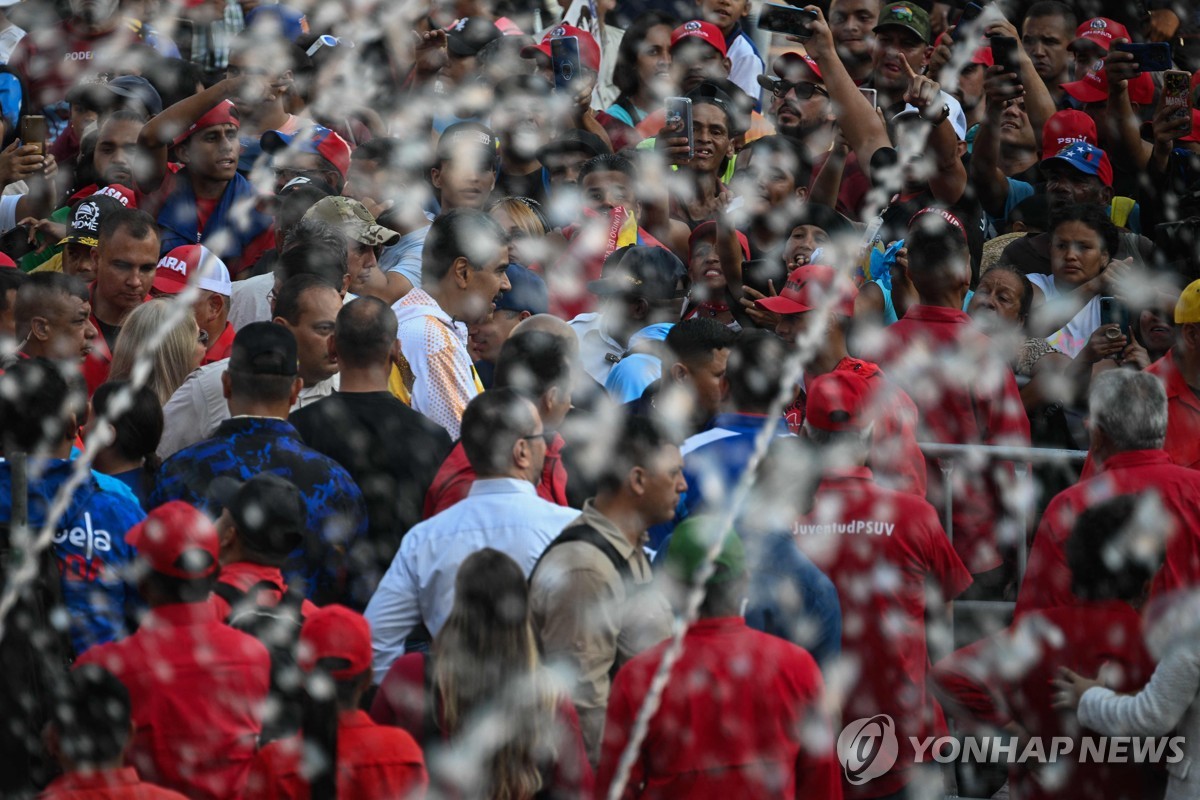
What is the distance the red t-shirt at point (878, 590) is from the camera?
5547 millimetres

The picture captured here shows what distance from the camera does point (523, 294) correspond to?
24.2 ft

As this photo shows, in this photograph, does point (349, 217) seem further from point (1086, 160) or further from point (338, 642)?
point (1086, 160)

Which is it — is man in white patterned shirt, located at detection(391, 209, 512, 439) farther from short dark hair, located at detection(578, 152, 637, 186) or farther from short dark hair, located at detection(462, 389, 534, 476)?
short dark hair, located at detection(578, 152, 637, 186)

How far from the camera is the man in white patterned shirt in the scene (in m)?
6.59

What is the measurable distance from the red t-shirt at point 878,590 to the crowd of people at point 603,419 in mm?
13

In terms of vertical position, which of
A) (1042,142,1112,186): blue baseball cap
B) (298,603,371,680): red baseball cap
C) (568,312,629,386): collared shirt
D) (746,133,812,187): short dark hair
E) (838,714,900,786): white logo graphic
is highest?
(298,603,371,680): red baseball cap

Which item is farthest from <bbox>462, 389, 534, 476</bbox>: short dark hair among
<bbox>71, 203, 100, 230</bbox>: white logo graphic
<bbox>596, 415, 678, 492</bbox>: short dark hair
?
<bbox>71, 203, 100, 230</bbox>: white logo graphic

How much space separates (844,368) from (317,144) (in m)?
3.84

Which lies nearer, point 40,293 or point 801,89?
point 40,293

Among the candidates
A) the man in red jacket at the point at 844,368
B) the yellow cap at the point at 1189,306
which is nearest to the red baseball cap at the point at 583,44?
the man in red jacket at the point at 844,368

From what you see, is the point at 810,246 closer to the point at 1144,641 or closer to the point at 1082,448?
the point at 1082,448

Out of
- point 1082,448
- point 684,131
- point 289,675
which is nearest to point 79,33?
point 684,131

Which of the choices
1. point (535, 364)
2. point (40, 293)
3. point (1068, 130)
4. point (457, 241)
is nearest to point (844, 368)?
point (535, 364)

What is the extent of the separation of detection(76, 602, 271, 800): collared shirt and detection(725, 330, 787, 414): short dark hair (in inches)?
77.7
